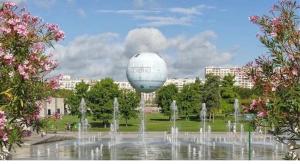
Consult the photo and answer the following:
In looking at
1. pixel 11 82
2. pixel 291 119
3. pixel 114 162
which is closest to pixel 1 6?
pixel 11 82

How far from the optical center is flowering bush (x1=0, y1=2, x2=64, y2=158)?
7.82 m

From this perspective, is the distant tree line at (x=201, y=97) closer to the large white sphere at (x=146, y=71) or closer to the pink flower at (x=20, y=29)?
the large white sphere at (x=146, y=71)

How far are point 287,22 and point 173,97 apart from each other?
8917cm

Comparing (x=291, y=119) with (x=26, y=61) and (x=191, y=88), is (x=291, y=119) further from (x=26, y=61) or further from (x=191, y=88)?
(x=191, y=88)

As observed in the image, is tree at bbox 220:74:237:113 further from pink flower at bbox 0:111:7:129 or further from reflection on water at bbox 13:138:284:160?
pink flower at bbox 0:111:7:129

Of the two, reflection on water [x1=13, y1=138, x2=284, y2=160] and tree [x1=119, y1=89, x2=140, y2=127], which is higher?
tree [x1=119, y1=89, x2=140, y2=127]

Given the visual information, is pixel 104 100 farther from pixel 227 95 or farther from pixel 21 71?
pixel 21 71

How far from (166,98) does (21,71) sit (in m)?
91.2

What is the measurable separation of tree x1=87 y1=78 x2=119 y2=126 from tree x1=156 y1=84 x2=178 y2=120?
61.7 ft

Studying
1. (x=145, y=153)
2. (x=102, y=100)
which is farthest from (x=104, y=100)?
(x=145, y=153)

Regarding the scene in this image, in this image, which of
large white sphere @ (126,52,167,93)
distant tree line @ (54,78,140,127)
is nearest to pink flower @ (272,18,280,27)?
large white sphere @ (126,52,167,93)

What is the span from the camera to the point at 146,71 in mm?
70500

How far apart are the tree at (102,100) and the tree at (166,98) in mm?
18792

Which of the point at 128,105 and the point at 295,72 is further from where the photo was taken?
the point at 128,105
